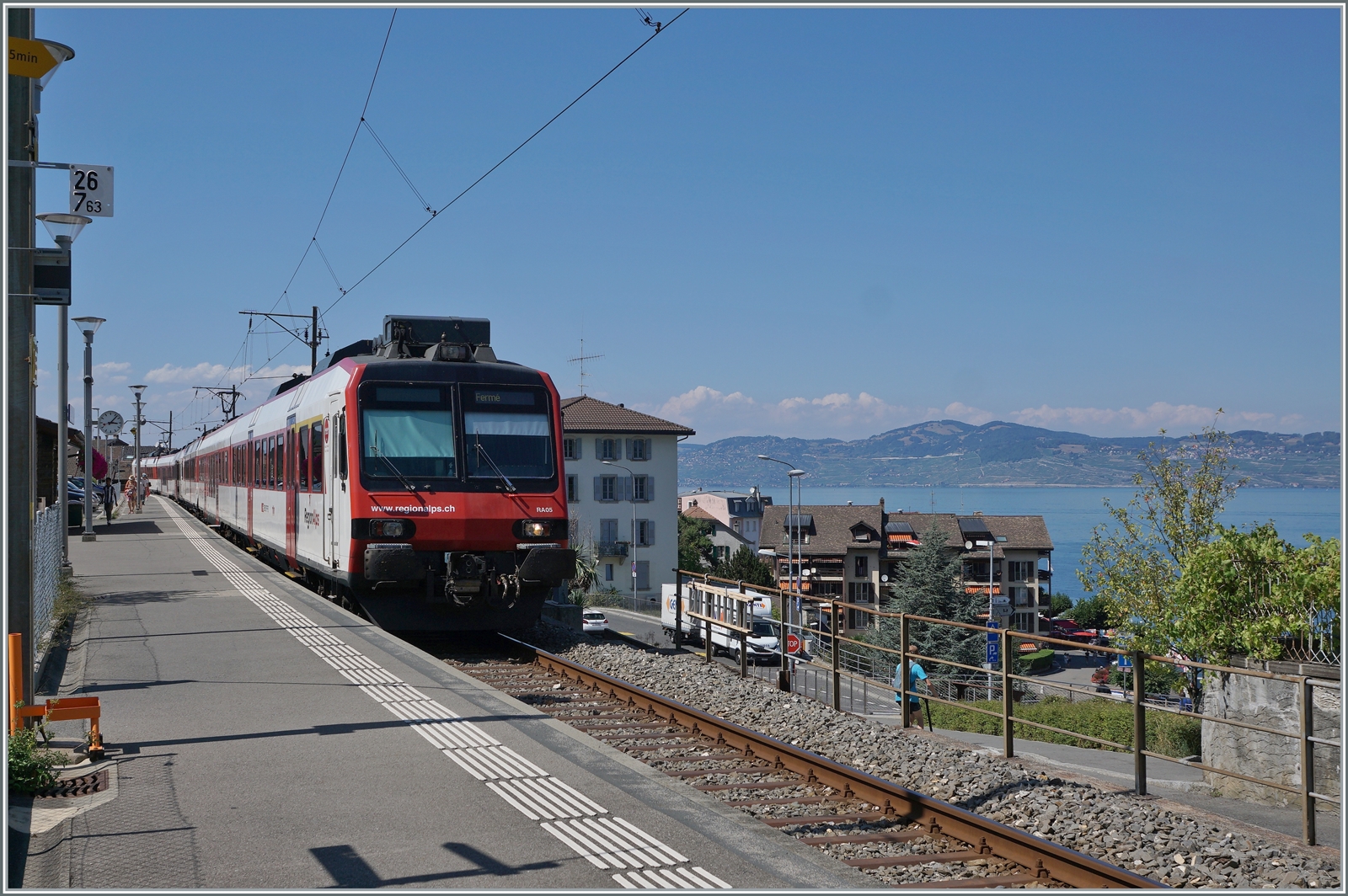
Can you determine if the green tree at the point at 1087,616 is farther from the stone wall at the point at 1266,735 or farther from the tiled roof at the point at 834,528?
the stone wall at the point at 1266,735

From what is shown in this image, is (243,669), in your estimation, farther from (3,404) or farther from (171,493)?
(171,493)

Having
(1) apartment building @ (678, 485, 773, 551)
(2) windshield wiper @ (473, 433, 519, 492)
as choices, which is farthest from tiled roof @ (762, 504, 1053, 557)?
(2) windshield wiper @ (473, 433, 519, 492)

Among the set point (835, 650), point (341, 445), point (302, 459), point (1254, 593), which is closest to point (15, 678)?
point (341, 445)

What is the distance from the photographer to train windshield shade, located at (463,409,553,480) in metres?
13.9

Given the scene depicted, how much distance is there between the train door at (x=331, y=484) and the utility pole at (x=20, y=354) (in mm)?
5755

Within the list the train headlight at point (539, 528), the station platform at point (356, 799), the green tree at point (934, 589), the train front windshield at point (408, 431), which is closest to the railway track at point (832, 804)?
the station platform at point (356, 799)

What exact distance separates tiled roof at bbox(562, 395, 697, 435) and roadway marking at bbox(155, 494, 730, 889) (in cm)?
6341

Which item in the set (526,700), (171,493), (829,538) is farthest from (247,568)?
(829,538)

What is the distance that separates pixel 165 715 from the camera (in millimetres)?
9016

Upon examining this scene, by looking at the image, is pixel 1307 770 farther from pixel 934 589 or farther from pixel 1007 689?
pixel 934 589

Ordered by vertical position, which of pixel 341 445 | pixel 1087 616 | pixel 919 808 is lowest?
pixel 1087 616

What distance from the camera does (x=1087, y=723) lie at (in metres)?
29.6

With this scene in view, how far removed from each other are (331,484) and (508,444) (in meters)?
2.26

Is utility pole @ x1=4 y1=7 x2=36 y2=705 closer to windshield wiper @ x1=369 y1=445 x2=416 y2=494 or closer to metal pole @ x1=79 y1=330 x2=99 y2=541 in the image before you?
windshield wiper @ x1=369 y1=445 x2=416 y2=494
